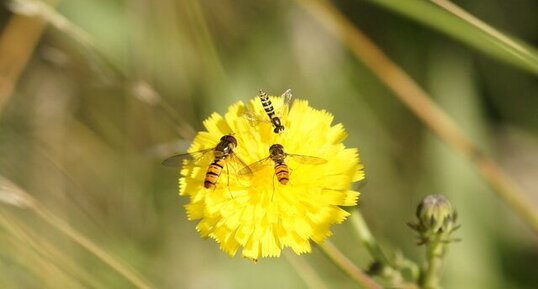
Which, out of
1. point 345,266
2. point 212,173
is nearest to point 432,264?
point 345,266

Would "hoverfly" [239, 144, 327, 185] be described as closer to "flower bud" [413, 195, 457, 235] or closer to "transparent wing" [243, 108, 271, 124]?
"transparent wing" [243, 108, 271, 124]

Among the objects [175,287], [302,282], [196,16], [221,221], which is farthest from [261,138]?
[196,16]

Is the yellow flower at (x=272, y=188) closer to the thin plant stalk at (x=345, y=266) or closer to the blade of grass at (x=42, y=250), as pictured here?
the thin plant stalk at (x=345, y=266)

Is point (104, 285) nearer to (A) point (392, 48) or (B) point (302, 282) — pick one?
(B) point (302, 282)

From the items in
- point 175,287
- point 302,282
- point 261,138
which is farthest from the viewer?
point 175,287

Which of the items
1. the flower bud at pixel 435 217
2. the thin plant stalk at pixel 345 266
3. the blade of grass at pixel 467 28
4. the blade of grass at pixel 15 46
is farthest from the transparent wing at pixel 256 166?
the blade of grass at pixel 15 46
